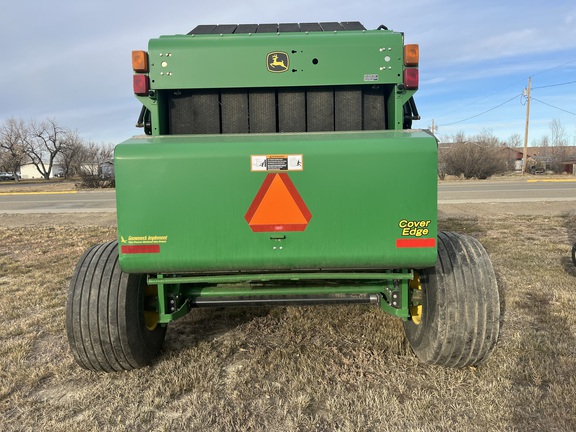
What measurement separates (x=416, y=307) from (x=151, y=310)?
2045 mm

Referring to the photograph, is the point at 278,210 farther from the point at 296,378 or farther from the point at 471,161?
the point at 471,161

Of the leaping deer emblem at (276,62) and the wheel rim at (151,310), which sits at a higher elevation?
the leaping deer emblem at (276,62)

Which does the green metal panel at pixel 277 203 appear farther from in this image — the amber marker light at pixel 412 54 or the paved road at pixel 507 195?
the paved road at pixel 507 195

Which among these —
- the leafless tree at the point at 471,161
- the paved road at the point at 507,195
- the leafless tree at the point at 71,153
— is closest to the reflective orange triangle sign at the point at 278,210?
the paved road at the point at 507,195

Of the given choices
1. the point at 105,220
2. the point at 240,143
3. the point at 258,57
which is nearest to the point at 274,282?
the point at 240,143

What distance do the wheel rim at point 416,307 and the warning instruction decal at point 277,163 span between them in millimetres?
1355

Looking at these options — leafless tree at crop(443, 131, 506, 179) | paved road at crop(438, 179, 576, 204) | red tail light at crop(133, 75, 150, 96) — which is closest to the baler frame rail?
red tail light at crop(133, 75, 150, 96)

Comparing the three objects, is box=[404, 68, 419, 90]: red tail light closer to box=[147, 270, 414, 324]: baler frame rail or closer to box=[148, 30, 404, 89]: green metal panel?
box=[148, 30, 404, 89]: green metal panel

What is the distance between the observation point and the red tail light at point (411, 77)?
2998mm

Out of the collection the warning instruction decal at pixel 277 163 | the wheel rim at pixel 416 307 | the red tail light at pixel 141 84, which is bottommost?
the wheel rim at pixel 416 307

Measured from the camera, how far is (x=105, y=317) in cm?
285

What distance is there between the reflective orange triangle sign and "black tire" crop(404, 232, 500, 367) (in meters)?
1.10

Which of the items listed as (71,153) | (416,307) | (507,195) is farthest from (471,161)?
(71,153)

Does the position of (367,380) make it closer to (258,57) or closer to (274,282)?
(274,282)
